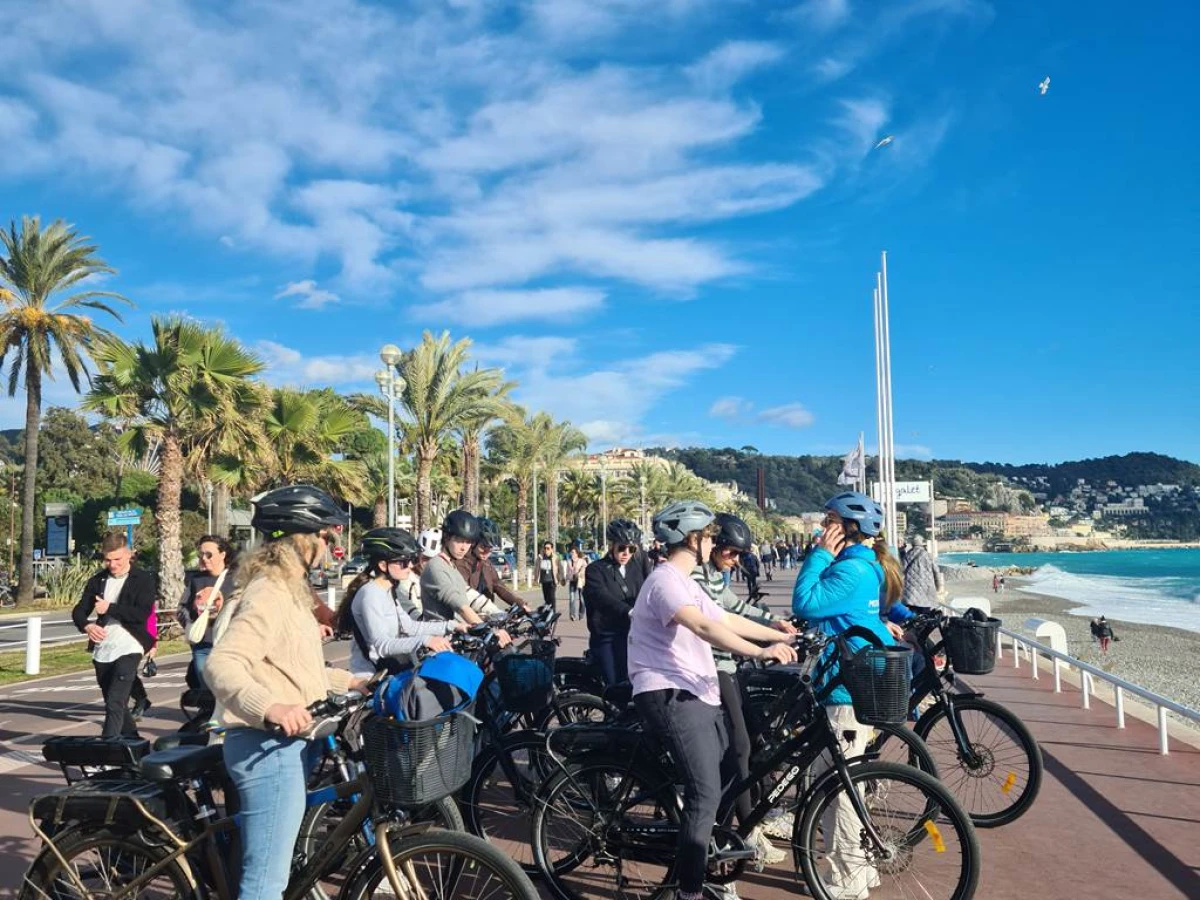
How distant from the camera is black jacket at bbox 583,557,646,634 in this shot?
709cm

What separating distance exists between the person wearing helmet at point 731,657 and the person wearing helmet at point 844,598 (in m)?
0.23

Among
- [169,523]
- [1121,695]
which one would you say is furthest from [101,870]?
[169,523]

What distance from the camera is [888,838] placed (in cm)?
402

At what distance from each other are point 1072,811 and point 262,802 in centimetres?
490

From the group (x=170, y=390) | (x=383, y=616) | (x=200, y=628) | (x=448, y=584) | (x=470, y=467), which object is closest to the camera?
(x=383, y=616)

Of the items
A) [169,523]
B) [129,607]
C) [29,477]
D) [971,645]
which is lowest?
[971,645]

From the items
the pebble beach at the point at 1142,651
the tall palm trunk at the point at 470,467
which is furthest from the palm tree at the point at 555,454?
the pebble beach at the point at 1142,651

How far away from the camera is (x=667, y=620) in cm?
385

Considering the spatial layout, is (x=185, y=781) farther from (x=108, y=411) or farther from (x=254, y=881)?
(x=108, y=411)

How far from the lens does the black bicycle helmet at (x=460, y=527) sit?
21.6ft

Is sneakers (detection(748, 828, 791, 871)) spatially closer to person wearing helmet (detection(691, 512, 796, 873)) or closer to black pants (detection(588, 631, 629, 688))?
person wearing helmet (detection(691, 512, 796, 873))

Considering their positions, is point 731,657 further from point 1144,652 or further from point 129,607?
point 1144,652

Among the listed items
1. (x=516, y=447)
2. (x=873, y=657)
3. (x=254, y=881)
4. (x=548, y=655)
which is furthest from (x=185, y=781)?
(x=516, y=447)

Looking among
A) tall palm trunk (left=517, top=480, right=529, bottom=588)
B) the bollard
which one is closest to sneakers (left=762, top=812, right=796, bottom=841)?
the bollard
